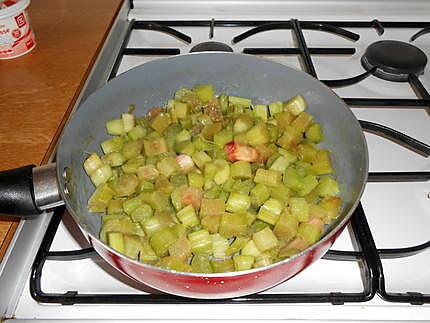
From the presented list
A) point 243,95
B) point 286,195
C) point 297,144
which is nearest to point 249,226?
point 286,195

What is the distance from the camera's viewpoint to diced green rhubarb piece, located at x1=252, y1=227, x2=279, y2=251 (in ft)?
2.32

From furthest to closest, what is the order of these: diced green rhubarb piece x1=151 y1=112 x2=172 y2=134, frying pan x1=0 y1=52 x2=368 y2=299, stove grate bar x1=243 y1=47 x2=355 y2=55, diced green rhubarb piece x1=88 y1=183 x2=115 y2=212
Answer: stove grate bar x1=243 y1=47 x2=355 y2=55, diced green rhubarb piece x1=151 y1=112 x2=172 y2=134, diced green rhubarb piece x1=88 y1=183 x2=115 y2=212, frying pan x1=0 y1=52 x2=368 y2=299

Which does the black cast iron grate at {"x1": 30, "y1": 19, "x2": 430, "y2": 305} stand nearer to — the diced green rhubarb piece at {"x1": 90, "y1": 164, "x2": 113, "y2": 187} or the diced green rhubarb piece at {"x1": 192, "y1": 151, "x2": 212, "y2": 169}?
the diced green rhubarb piece at {"x1": 90, "y1": 164, "x2": 113, "y2": 187}

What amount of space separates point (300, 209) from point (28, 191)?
390 millimetres

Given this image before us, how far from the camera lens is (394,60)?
1.06 metres

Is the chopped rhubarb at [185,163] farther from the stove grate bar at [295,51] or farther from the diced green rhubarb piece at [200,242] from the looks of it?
the stove grate bar at [295,51]

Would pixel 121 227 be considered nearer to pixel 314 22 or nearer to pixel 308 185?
pixel 308 185

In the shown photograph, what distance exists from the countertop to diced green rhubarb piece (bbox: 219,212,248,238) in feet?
0.97

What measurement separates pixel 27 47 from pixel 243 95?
45 cm

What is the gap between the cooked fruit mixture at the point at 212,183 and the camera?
0.71 meters

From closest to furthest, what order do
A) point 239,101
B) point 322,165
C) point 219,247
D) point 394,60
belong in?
point 219,247 < point 322,165 < point 239,101 < point 394,60

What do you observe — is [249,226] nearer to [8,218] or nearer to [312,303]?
[312,303]

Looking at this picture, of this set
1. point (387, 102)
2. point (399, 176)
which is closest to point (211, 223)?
point (399, 176)

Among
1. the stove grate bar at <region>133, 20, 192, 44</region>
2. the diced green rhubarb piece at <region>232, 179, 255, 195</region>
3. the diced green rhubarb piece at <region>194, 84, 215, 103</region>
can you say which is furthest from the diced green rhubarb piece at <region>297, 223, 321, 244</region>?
the stove grate bar at <region>133, 20, 192, 44</region>
